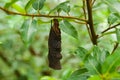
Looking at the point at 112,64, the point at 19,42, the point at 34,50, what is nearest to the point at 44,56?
the point at 34,50

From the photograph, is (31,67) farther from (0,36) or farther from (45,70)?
(0,36)

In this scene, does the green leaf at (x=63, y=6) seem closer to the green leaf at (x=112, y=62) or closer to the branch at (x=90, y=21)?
the branch at (x=90, y=21)

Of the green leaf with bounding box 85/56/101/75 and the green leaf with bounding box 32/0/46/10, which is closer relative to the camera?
the green leaf with bounding box 85/56/101/75

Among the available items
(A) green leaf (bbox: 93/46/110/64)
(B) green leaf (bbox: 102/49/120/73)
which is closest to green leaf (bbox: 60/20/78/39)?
(A) green leaf (bbox: 93/46/110/64)

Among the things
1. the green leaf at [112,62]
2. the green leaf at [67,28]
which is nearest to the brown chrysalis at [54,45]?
the green leaf at [67,28]

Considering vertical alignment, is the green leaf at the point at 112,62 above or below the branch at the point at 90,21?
below

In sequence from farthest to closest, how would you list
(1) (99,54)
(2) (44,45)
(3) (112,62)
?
(2) (44,45) < (1) (99,54) < (3) (112,62)

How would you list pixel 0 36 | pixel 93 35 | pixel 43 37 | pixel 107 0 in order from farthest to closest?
1. pixel 43 37
2. pixel 0 36
3. pixel 93 35
4. pixel 107 0

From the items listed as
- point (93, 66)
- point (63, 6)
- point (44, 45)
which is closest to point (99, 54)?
point (93, 66)

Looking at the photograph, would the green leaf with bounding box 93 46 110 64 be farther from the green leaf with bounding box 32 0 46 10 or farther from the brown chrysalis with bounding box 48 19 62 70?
the green leaf with bounding box 32 0 46 10

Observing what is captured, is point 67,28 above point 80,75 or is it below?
above

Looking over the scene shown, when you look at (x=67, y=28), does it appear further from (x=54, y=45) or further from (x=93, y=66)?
(x=93, y=66)
